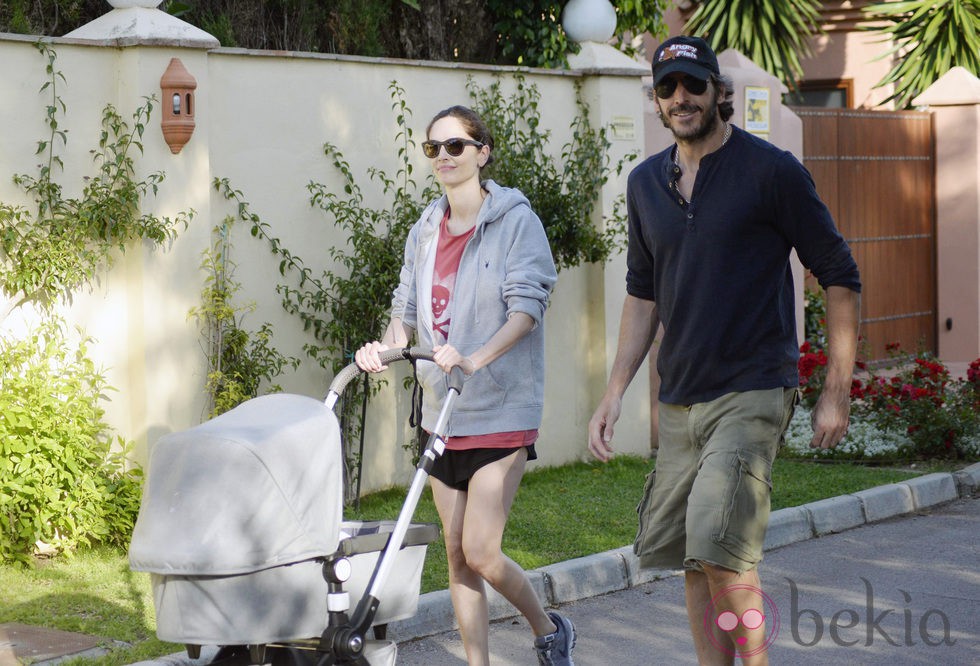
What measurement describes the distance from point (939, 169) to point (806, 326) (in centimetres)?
312

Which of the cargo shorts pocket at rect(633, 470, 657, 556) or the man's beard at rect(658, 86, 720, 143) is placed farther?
the cargo shorts pocket at rect(633, 470, 657, 556)

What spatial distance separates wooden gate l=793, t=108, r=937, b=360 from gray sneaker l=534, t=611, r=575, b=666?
855 centimetres

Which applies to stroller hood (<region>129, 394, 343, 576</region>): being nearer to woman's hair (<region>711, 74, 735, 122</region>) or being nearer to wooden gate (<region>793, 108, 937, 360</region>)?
woman's hair (<region>711, 74, 735, 122</region>)

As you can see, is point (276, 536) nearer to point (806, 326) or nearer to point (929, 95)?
point (806, 326)

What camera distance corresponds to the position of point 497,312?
4.58 meters

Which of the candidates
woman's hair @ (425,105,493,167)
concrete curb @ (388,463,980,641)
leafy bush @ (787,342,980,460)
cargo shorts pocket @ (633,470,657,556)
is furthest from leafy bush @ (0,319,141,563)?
leafy bush @ (787,342,980,460)

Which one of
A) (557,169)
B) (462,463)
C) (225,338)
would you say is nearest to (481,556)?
(462,463)

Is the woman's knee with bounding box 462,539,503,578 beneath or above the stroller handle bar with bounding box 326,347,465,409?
beneath

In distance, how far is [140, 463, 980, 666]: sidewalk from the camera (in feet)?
18.2

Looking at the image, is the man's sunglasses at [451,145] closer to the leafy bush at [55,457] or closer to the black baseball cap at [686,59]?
the black baseball cap at [686,59]

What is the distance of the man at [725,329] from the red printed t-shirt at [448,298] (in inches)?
21.2

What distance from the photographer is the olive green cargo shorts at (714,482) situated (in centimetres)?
394
